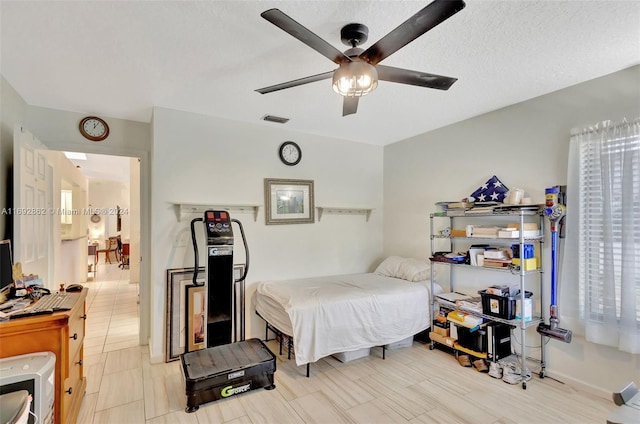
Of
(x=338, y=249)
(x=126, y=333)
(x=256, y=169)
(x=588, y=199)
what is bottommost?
(x=126, y=333)

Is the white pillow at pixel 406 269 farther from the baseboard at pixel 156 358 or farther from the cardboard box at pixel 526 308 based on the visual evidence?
the baseboard at pixel 156 358

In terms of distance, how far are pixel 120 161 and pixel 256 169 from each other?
422 centimetres

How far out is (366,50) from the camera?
5.66 feet

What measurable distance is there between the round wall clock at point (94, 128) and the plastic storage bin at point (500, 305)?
430cm

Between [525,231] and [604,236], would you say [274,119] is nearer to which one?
[525,231]

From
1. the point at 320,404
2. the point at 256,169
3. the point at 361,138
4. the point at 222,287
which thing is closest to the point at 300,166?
the point at 256,169

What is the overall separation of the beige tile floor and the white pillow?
2.79 ft

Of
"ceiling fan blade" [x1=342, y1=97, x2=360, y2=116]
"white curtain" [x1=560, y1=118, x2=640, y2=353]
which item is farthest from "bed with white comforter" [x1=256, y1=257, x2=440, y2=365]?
"ceiling fan blade" [x1=342, y1=97, x2=360, y2=116]

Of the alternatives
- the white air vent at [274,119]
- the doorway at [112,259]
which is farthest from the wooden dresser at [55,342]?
the white air vent at [274,119]

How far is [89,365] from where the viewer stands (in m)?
3.07

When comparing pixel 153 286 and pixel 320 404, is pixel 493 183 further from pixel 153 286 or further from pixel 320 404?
pixel 153 286

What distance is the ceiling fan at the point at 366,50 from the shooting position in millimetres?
1383

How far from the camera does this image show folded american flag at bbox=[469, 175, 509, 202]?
3.19 metres

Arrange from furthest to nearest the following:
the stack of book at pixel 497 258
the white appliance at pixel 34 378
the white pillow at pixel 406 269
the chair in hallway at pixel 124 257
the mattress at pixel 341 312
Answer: the chair in hallway at pixel 124 257 < the white pillow at pixel 406 269 < the stack of book at pixel 497 258 < the mattress at pixel 341 312 < the white appliance at pixel 34 378
